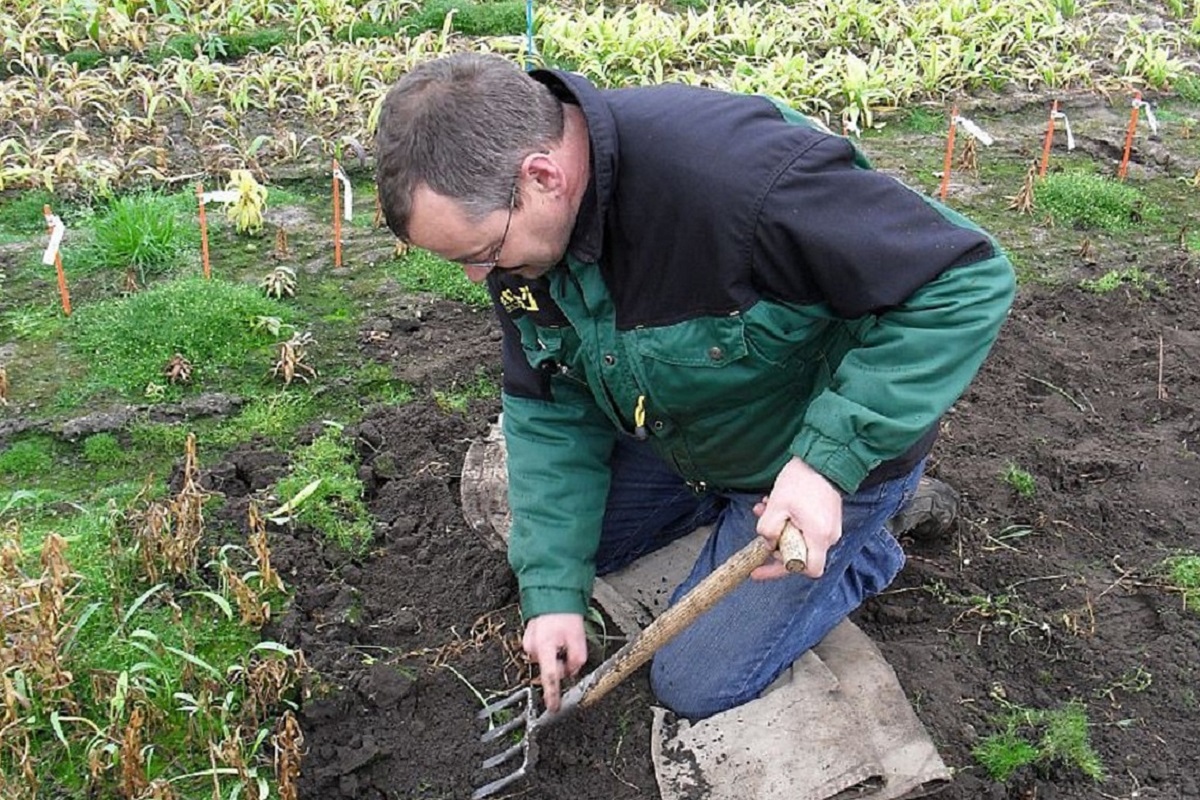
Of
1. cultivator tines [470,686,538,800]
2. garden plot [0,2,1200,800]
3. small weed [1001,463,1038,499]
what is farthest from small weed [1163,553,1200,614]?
cultivator tines [470,686,538,800]

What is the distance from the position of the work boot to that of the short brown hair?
1.66 metres

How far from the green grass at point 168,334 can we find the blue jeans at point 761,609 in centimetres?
206

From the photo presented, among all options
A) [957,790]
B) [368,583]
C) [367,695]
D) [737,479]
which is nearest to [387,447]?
[368,583]

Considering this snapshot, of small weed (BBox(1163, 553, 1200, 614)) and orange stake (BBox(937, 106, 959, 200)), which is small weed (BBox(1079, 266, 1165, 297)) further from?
small weed (BBox(1163, 553, 1200, 614))

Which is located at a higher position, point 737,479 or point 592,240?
point 592,240

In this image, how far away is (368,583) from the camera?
3.38 meters

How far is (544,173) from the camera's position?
229cm

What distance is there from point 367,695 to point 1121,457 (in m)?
2.50

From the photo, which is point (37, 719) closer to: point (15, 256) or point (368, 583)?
point (368, 583)

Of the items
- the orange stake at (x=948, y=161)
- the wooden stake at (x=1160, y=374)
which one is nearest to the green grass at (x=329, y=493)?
the wooden stake at (x=1160, y=374)

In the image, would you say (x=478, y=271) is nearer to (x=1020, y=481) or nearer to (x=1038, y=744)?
(x=1038, y=744)

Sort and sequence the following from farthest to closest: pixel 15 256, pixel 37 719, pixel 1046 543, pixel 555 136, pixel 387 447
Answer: pixel 15 256 → pixel 387 447 → pixel 1046 543 → pixel 37 719 → pixel 555 136

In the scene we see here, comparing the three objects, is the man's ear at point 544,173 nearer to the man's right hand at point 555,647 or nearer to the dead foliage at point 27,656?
the man's right hand at point 555,647

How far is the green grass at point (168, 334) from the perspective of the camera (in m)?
4.29
